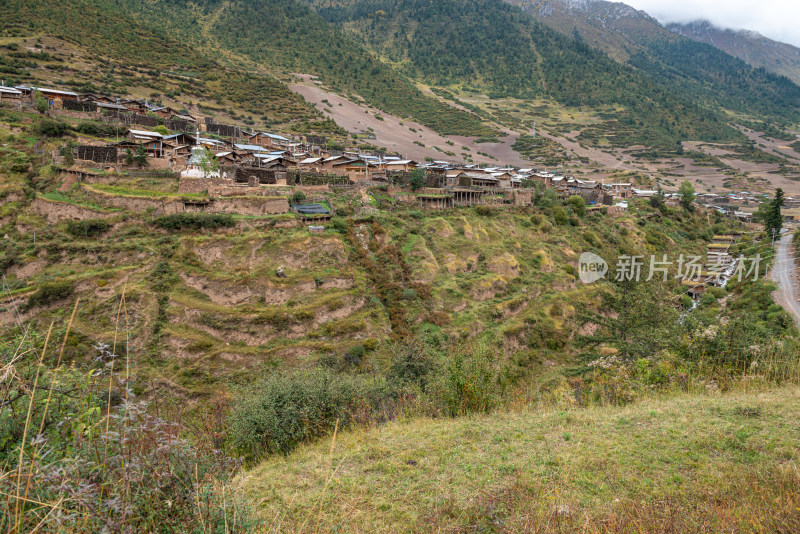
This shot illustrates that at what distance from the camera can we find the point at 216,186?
28891mm

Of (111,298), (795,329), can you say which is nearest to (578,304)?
(795,329)

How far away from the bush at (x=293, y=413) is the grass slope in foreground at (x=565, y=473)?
38.8 inches

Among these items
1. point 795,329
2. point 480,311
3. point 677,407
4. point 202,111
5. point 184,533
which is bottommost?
point 480,311

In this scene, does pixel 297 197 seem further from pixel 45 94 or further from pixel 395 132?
pixel 395 132

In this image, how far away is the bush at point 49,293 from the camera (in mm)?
21594

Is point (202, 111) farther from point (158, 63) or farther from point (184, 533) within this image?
point (184, 533)

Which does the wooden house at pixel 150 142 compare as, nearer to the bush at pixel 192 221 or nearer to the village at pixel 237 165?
the village at pixel 237 165

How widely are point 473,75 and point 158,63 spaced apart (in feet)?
363

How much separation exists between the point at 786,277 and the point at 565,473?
128 feet

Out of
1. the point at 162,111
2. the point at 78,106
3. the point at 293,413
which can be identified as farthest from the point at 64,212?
the point at 293,413

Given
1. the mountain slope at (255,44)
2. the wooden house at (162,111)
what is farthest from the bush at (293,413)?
the mountain slope at (255,44)

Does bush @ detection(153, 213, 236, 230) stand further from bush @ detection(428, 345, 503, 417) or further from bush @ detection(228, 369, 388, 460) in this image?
bush @ detection(428, 345, 503, 417)

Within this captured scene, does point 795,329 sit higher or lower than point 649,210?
lower

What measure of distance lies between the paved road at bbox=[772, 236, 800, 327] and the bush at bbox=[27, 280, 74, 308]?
4238cm
